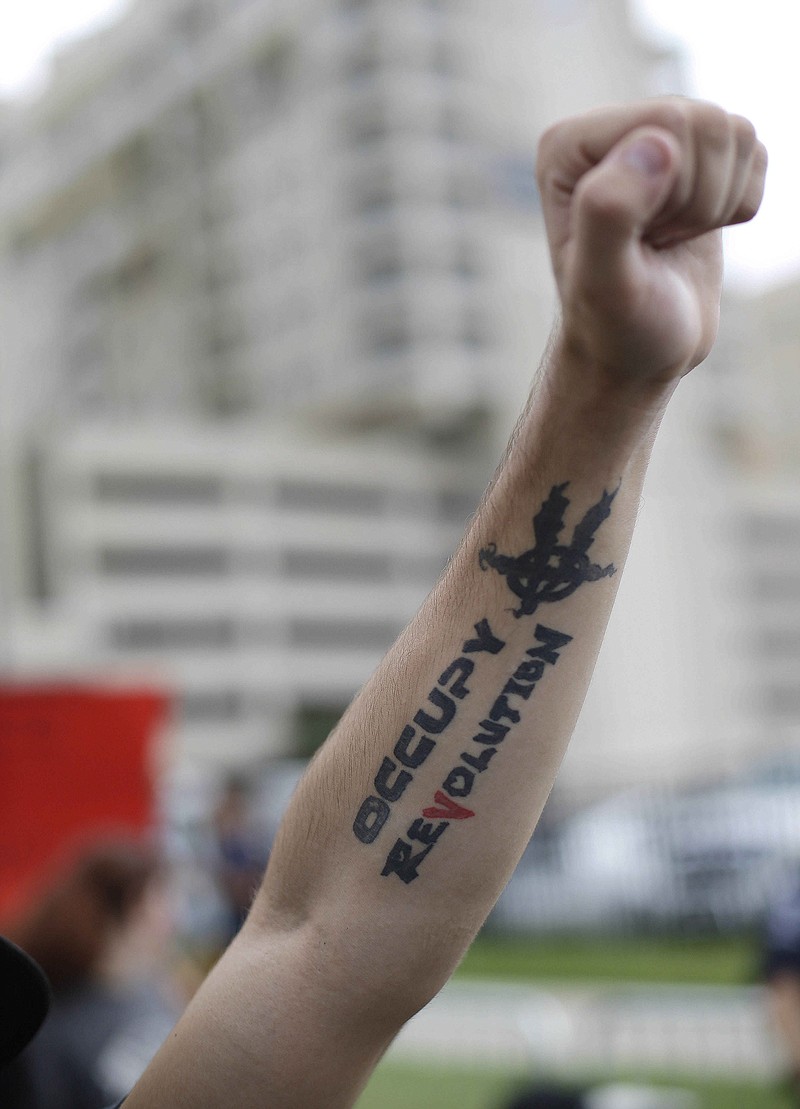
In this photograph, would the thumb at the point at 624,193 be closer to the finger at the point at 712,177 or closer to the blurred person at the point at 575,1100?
the finger at the point at 712,177

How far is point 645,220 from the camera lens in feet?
2.94

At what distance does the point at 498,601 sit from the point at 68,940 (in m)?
2.41

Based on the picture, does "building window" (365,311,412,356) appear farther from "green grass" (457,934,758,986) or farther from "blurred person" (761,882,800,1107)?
"blurred person" (761,882,800,1107)

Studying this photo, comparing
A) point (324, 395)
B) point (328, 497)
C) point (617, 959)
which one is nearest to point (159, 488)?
point (328, 497)

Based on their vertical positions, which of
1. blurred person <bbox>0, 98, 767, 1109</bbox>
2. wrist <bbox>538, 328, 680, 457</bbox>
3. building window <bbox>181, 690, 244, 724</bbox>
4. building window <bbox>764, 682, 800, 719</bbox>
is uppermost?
wrist <bbox>538, 328, 680, 457</bbox>

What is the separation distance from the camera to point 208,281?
80375 millimetres

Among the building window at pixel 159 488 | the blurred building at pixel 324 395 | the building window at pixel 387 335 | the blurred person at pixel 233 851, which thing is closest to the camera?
the blurred person at pixel 233 851

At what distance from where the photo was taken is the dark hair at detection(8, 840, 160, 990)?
319 centimetres

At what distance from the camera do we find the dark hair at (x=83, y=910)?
3186mm

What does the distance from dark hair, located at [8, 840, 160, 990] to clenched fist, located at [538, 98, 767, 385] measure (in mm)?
2616

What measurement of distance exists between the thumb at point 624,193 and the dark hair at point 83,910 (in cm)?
272

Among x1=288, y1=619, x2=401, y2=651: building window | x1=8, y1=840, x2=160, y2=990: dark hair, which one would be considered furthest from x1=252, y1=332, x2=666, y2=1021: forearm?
x1=288, y1=619, x2=401, y2=651: building window

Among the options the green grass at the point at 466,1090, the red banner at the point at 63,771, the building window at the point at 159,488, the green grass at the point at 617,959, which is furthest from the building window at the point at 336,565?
the red banner at the point at 63,771

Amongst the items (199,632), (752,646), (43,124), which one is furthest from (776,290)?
(199,632)
